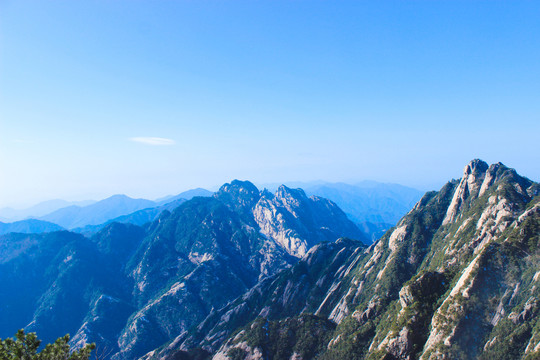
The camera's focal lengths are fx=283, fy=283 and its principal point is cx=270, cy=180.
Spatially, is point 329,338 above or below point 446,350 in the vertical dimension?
below

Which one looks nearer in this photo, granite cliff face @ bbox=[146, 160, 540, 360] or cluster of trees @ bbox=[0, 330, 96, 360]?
cluster of trees @ bbox=[0, 330, 96, 360]

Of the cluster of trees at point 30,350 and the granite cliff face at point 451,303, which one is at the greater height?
the cluster of trees at point 30,350

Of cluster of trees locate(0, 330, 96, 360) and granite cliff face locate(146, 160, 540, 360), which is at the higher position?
cluster of trees locate(0, 330, 96, 360)

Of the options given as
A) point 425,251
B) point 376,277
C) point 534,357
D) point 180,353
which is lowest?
point 180,353

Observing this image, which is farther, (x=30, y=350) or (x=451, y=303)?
(x=451, y=303)

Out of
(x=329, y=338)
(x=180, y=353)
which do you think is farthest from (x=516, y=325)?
(x=180, y=353)

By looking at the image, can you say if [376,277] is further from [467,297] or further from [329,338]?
[467,297]

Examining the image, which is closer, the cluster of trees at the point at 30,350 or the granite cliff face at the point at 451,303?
the cluster of trees at the point at 30,350

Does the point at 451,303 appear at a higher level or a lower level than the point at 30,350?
lower
